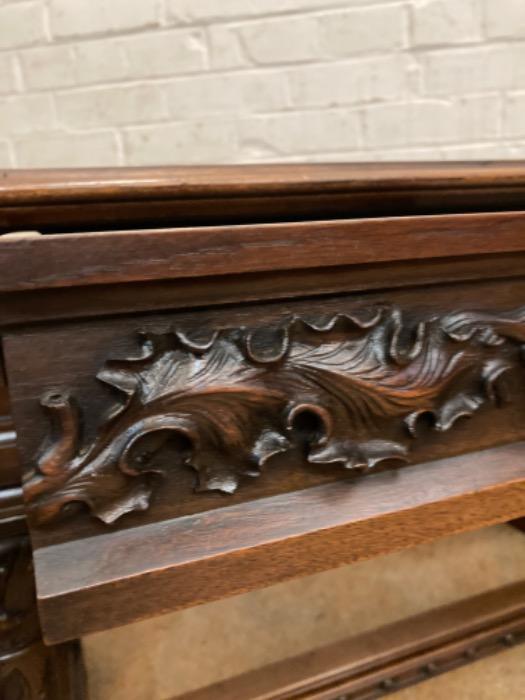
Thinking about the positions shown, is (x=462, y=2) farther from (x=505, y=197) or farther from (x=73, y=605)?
(x=73, y=605)

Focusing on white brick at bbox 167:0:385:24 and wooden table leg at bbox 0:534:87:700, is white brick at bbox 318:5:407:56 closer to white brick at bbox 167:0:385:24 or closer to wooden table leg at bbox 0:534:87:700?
white brick at bbox 167:0:385:24

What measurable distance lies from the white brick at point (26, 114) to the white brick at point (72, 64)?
3 cm

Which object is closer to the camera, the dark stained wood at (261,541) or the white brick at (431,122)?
the dark stained wood at (261,541)

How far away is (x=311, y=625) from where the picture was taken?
2.70 ft

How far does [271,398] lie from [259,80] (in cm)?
87

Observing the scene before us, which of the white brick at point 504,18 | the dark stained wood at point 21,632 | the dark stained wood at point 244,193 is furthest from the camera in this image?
the white brick at point 504,18

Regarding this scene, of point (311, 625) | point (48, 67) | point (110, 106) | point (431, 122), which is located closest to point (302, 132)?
point (431, 122)

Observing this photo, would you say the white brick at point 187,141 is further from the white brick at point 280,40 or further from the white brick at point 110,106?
the white brick at point 280,40

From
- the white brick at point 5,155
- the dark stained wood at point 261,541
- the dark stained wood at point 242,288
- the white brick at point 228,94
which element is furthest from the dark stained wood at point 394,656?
the white brick at point 5,155

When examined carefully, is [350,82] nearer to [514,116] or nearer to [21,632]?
[514,116]

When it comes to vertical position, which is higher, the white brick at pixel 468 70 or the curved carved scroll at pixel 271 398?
the white brick at pixel 468 70

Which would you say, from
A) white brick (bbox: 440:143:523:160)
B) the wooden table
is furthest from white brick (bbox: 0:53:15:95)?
the wooden table

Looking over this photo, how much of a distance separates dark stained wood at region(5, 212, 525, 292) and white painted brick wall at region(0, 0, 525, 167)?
2.55 ft

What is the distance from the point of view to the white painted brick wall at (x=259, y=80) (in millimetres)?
1020
